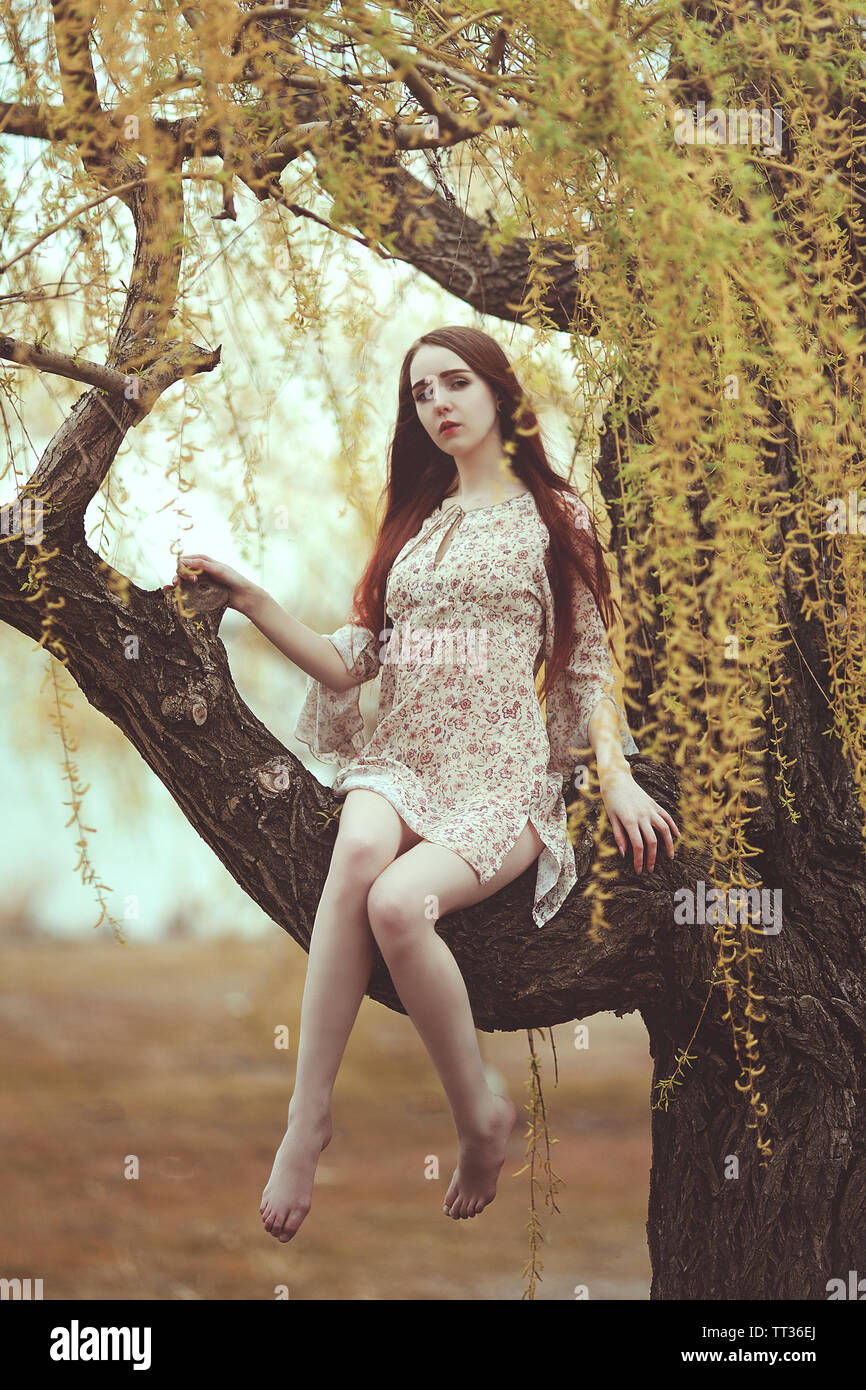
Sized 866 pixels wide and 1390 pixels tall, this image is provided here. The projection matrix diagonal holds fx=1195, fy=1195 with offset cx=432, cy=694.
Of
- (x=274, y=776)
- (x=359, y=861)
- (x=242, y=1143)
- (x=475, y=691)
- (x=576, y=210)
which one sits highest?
(x=576, y=210)

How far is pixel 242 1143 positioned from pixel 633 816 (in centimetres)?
414

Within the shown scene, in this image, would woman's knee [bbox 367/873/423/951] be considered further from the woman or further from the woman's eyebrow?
the woman's eyebrow

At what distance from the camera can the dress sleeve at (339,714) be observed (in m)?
1.71

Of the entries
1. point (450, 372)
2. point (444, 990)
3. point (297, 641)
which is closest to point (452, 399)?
point (450, 372)

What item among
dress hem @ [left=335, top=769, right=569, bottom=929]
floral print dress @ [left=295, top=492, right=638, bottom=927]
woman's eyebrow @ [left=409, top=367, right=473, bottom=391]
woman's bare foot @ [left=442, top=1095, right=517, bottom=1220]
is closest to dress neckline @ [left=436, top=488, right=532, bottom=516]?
floral print dress @ [left=295, top=492, right=638, bottom=927]

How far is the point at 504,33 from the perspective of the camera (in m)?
1.12

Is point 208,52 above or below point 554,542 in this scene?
above

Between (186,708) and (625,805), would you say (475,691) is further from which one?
(186,708)

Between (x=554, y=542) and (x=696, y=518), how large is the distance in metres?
0.26

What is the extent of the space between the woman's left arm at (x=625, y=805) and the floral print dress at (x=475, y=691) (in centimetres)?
3

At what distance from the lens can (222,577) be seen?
148 centimetres

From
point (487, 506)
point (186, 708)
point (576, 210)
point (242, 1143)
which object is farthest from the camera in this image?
point (242, 1143)
